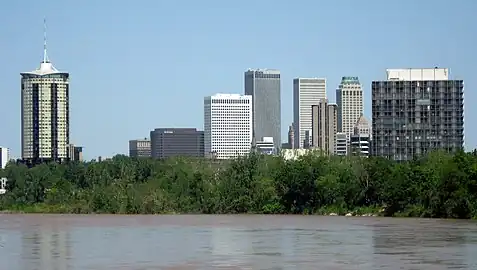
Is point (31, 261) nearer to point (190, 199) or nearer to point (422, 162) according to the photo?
point (422, 162)

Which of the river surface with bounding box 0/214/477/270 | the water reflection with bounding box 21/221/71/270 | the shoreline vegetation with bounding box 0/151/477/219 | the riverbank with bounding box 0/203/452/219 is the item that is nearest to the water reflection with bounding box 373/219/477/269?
the river surface with bounding box 0/214/477/270

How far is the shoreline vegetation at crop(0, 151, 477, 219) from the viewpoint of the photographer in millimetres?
97250

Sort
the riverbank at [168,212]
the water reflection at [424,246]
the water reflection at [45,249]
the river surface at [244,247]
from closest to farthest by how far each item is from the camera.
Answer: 1. the water reflection at [424,246]
2. the river surface at [244,247]
3. the water reflection at [45,249]
4. the riverbank at [168,212]

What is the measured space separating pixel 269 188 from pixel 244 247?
61168 millimetres

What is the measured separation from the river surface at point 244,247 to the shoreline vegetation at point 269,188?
55.8ft

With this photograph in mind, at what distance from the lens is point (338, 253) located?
51.7 meters

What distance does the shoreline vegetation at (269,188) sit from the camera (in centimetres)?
9725

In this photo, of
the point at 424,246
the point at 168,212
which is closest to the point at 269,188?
the point at 168,212

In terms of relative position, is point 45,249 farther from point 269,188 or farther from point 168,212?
point 168,212

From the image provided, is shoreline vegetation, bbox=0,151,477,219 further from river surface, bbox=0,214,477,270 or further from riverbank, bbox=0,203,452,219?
river surface, bbox=0,214,477,270

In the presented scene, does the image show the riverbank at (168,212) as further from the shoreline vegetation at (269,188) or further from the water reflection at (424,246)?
the water reflection at (424,246)

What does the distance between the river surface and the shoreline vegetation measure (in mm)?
17006

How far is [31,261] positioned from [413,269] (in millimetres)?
16807

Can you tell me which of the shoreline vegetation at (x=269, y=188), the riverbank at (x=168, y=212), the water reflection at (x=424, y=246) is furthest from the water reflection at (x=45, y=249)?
the riverbank at (x=168, y=212)
